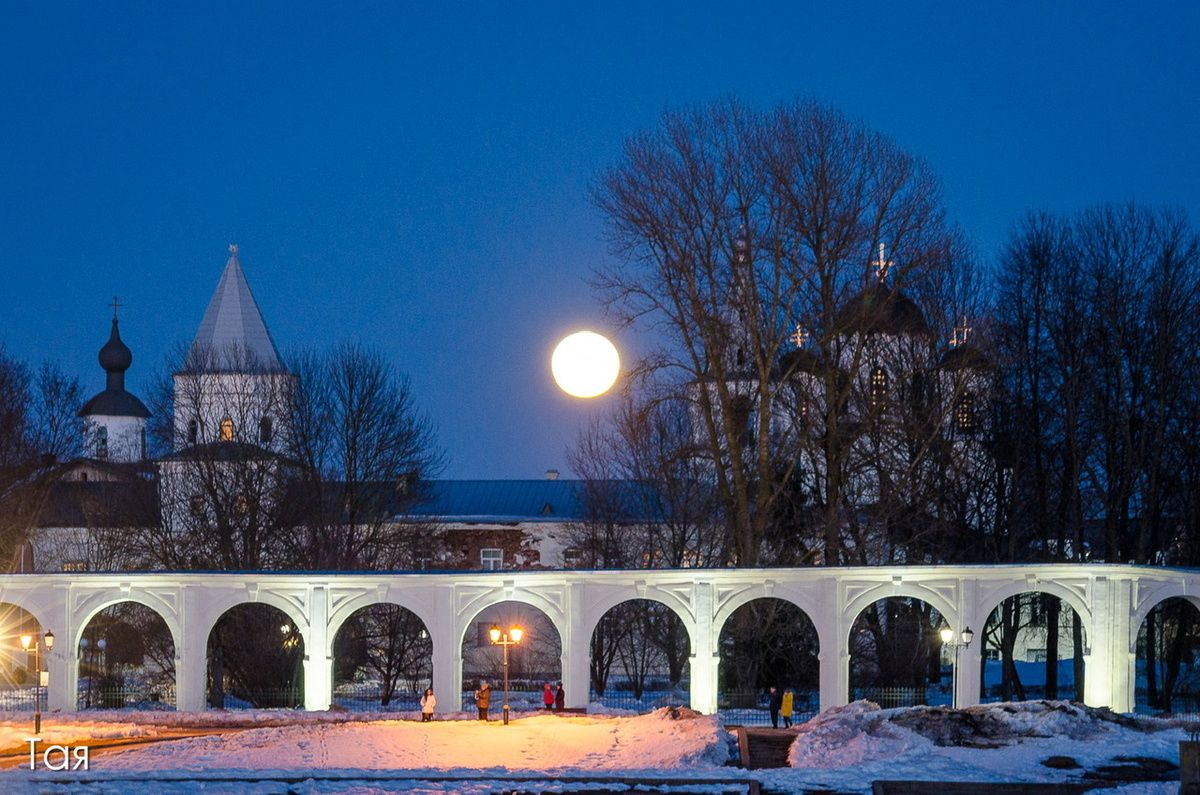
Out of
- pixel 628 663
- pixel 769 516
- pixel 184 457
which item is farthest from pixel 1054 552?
pixel 184 457

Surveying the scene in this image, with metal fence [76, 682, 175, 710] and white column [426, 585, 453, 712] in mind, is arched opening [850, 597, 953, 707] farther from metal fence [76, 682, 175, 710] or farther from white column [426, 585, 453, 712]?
→ metal fence [76, 682, 175, 710]

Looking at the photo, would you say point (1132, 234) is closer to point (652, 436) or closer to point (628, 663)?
point (652, 436)

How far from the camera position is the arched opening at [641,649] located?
46562mm

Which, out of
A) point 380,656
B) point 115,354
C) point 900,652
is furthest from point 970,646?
point 115,354

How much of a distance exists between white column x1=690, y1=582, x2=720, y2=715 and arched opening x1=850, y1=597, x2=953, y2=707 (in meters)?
8.53

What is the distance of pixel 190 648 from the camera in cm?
3366

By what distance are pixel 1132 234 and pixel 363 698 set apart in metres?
24.7

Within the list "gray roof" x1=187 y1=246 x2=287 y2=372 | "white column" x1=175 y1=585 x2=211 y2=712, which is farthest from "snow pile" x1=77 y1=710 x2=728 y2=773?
"gray roof" x1=187 y1=246 x2=287 y2=372

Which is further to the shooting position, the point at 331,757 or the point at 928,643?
the point at 928,643

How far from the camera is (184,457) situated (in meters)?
49.6

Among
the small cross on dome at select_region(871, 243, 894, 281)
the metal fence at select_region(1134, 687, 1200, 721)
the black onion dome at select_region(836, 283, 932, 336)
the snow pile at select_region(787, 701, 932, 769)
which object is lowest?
the metal fence at select_region(1134, 687, 1200, 721)

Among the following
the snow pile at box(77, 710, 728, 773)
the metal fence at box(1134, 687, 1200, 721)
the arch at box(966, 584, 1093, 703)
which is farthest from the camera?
the metal fence at box(1134, 687, 1200, 721)

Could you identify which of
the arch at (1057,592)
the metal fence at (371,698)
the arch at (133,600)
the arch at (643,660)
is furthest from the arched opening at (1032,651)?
the arch at (133,600)

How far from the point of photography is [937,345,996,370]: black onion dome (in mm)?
38594
